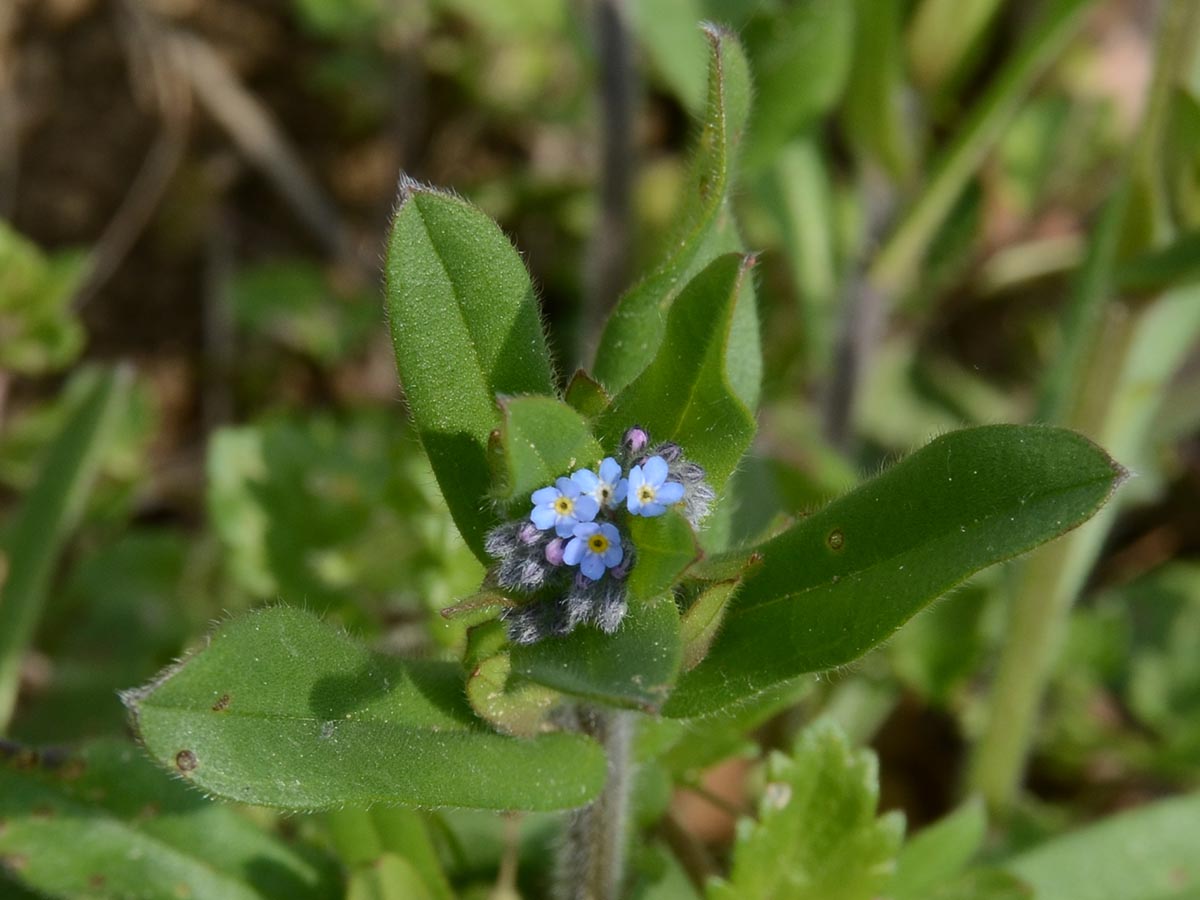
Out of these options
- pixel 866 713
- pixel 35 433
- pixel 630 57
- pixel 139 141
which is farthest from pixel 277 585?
pixel 139 141

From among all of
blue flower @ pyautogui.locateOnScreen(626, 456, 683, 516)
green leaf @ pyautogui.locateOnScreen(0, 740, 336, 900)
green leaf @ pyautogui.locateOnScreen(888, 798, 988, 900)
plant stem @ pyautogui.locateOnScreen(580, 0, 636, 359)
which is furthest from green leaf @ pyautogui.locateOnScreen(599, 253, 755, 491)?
plant stem @ pyautogui.locateOnScreen(580, 0, 636, 359)

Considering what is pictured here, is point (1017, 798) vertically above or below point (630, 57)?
below

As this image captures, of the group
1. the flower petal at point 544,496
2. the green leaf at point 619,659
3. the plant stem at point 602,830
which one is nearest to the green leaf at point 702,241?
the flower petal at point 544,496

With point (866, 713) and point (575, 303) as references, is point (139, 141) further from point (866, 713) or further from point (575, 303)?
point (866, 713)

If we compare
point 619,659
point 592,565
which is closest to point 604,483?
point 592,565

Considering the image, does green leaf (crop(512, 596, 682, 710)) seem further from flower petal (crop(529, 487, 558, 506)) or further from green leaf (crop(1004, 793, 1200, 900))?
green leaf (crop(1004, 793, 1200, 900))

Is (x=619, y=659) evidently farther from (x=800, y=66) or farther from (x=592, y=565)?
(x=800, y=66)
